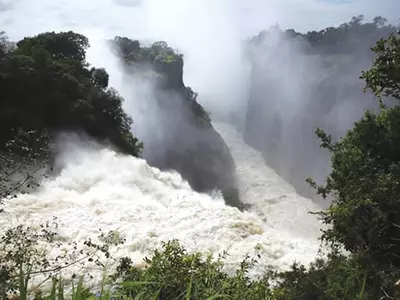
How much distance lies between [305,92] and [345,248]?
157 ft

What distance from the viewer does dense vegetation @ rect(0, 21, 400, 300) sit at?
483 cm

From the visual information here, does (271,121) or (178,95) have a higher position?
(271,121)

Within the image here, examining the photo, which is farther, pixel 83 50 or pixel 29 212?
pixel 83 50

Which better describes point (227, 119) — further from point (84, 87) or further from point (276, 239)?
point (276, 239)

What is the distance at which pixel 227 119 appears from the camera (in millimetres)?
73438

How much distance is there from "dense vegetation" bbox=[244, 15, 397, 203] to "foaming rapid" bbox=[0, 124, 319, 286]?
25.8 metres

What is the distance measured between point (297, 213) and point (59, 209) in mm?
23088

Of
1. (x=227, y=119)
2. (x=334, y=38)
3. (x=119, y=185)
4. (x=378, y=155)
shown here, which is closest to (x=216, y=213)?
(x=119, y=185)

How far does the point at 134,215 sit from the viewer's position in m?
15.6

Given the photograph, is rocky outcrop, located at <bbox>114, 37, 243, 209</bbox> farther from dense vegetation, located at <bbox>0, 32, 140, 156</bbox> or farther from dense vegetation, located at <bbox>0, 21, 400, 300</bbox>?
dense vegetation, located at <bbox>0, 21, 400, 300</bbox>

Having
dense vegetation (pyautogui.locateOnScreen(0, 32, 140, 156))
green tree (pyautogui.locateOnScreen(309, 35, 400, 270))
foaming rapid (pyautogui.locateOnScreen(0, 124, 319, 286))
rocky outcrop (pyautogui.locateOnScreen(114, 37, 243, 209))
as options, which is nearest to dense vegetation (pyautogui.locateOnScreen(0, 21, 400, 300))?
green tree (pyautogui.locateOnScreen(309, 35, 400, 270))

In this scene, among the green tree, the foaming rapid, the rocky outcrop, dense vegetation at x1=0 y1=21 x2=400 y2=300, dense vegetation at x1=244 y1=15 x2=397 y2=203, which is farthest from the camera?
dense vegetation at x1=244 y1=15 x2=397 y2=203

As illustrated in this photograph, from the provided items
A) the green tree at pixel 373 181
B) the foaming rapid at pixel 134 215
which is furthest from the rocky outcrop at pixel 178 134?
the green tree at pixel 373 181

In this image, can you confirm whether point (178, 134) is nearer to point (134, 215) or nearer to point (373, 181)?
point (134, 215)
